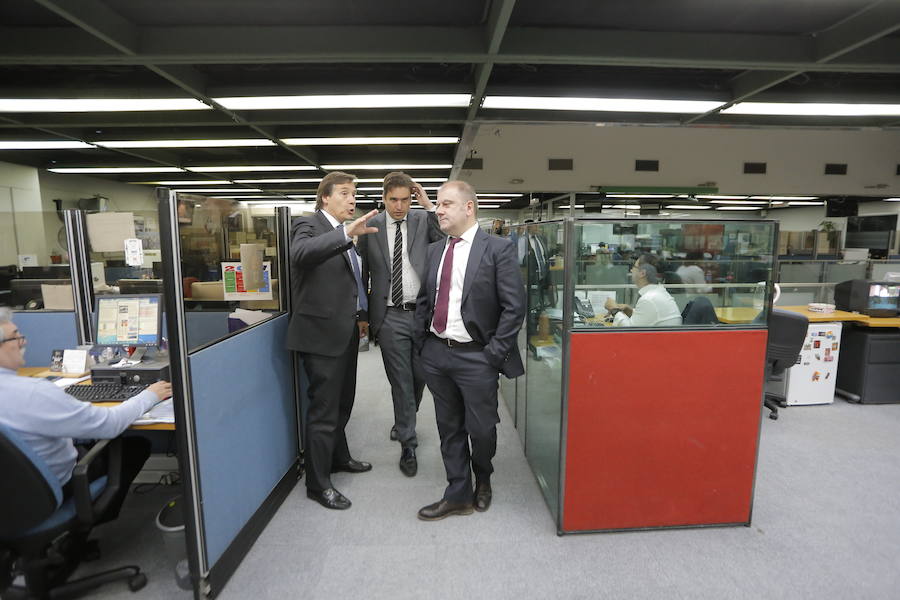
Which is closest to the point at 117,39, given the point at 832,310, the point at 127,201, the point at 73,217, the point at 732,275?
the point at 73,217

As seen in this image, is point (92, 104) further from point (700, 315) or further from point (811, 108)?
point (811, 108)

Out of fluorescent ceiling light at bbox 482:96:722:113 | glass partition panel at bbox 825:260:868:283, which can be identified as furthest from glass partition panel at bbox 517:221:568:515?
glass partition panel at bbox 825:260:868:283

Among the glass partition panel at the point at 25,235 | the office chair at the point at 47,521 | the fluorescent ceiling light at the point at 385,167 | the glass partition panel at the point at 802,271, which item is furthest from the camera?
the fluorescent ceiling light at the point at 385,167

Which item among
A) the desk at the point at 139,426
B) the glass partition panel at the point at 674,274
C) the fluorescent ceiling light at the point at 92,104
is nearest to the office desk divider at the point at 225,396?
the desk at the point at 139,426

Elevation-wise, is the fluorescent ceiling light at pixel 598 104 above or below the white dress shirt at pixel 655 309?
above

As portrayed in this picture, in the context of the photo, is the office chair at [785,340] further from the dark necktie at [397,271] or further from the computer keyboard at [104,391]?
the computer keyboard at [104,391]

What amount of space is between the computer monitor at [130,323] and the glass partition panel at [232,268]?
16 cm

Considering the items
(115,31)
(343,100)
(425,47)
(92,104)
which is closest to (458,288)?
(425,47)

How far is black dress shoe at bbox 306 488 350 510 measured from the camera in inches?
90.2

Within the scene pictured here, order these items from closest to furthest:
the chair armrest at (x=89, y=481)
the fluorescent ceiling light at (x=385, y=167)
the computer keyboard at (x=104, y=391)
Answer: the chair armrest at (x=89, y=481)
the computer keyboard at (x=104, y=391)
the fluorescent ceiling light at (x=385, y=167)

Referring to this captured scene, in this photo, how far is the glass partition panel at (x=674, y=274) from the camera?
1.93 meters

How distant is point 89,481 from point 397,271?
5.13 ft

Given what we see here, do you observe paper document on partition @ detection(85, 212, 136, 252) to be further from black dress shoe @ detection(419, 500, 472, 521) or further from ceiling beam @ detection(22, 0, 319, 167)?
black dress shoe @ detection(419, 500, 472, 521)

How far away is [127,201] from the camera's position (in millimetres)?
8578
